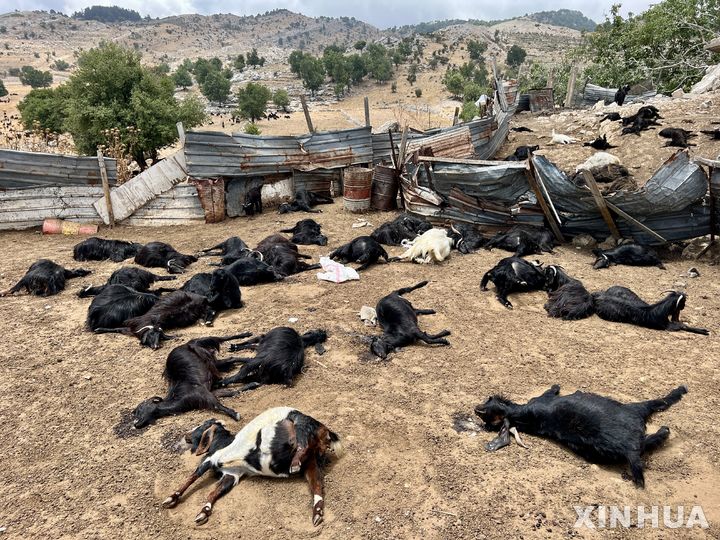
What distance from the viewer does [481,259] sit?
27.0ft

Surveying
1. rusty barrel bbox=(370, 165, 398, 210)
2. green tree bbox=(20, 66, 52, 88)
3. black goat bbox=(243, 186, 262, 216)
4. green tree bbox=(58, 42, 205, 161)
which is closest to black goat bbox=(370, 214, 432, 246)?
rusty barrel bbox=(370, 165, 398, 210)

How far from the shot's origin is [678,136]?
1119 centimetres

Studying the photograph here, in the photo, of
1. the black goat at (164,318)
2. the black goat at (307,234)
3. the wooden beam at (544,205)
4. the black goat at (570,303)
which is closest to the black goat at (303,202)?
the black goat at (307,234)

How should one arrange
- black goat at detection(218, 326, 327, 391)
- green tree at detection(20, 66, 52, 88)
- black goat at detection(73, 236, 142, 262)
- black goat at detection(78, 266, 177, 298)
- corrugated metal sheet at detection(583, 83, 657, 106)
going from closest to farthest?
black goat at detection(218, 326, 327, 391) → black goat at detection(78, 266, 177, 298) → black goat at detection(73, 236, 142, 262) → corrugated metal sheet at detection(583, 83, 657, 106) → green tree at detection(20, 66, 52, 88)

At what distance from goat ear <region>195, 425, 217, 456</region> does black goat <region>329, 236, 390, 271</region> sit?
14.9 ft

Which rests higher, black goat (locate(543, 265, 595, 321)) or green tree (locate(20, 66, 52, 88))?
green tree (locate(20, 66, 52, 88))

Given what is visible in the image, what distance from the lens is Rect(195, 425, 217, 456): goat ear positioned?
3.70 meters

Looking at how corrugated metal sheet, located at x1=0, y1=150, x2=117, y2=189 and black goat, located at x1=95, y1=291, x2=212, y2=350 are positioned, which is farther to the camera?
corrugated metal sheet, located at x1=0, y1=150, x2=117, y2=189

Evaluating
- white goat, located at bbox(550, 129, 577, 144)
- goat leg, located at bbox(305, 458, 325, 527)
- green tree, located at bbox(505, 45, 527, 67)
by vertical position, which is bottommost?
goat leg, located at bbox(305, 458, 325, 527)

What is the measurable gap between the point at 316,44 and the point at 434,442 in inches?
6528

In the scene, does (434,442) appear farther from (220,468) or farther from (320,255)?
(320,255)

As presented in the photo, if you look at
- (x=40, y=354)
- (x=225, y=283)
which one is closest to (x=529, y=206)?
(x=225, y=283)

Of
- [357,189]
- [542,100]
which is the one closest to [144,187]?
[357,189]

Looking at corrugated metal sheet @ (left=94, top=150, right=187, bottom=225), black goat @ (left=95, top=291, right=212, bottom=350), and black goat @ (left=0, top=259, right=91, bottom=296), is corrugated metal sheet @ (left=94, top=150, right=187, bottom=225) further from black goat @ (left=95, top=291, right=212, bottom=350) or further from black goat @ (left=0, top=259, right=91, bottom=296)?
black goat @ (left=95, top=291, right=212, bottom=350)
